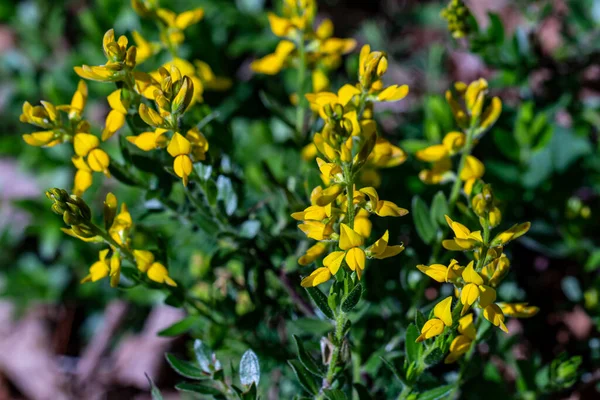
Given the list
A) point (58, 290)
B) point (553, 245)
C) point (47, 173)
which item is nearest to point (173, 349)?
point (58, 290)

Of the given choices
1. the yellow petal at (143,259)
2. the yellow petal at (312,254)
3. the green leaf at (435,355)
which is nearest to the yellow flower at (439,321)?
the green leaf at (435,355)

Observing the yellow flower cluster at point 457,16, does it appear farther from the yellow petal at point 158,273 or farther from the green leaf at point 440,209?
the yellow petal at point 158,273

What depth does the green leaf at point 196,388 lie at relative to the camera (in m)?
1.54

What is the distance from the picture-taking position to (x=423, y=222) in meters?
1.81

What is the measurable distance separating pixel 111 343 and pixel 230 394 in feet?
5.33

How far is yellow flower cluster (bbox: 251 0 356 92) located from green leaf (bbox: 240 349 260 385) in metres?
0.90

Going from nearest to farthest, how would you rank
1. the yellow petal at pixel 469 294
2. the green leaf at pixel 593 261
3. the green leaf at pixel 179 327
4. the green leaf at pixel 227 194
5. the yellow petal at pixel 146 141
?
the yellow petal at pixel 469 294 < the yellow petal at pixel 146 141 < the green leaf at pixel 227 194 < the green leaf at pixel 179 327 < the green leaf at pixel 593 261

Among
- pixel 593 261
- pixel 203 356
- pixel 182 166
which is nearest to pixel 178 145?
pixel 182 166

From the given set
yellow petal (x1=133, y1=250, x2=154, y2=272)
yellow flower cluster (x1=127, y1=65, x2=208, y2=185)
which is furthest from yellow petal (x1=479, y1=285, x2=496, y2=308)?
yellow petal (x1=133, y1=250, x2=154, y2=272)

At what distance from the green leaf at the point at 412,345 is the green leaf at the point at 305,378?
23 centimetres

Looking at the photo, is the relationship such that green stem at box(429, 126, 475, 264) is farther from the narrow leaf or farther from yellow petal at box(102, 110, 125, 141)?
yellow petal at box(102, 110, 125, 141)

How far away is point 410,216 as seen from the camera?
220 cm

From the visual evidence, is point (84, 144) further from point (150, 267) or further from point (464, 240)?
point (464, 240)

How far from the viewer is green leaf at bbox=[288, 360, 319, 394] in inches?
60.6
